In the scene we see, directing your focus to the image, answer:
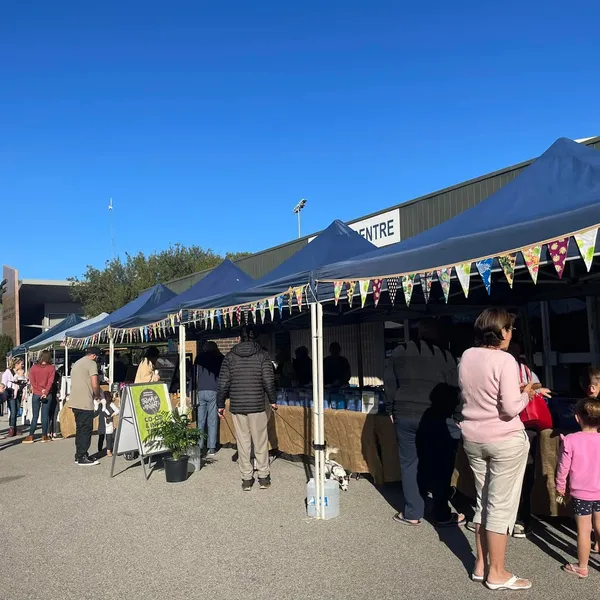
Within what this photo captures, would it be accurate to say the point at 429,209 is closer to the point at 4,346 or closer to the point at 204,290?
the point at 204,290

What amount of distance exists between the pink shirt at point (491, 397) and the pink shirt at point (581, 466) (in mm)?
510

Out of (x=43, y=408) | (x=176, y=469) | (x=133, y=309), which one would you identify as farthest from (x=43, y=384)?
(x=176, y=469)

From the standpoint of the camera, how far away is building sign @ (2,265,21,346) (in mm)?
37344

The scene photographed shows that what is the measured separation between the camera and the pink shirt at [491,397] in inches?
137

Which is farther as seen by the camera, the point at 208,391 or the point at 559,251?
the point at 208,391

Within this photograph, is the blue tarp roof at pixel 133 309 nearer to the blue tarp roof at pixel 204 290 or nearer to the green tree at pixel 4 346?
the blue tarp roof at pixel 204 290

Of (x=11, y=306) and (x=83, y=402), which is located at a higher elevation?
(x=11, y=306)

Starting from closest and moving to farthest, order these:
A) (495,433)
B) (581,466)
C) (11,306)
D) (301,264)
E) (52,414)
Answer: (495,433) < (581,466) < (301,264) < (52,414) < (11,306)

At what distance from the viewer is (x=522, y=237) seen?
419 centimetres

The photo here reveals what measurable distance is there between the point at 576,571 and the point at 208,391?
5737 mm

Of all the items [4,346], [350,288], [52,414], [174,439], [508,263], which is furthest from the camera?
[4,346]

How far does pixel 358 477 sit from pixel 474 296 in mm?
2841

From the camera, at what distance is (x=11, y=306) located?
39.1 metres

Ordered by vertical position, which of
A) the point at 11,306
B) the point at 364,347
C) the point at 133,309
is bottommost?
the point at 364,347
